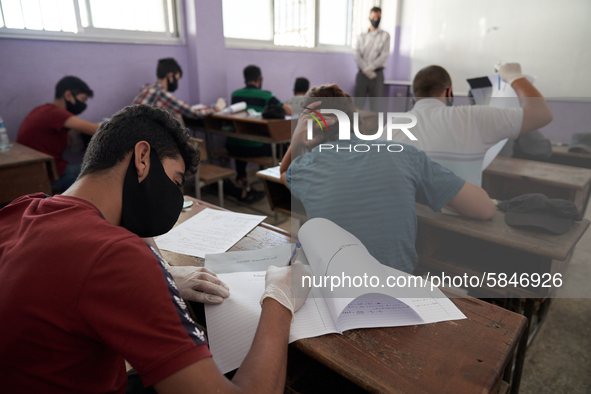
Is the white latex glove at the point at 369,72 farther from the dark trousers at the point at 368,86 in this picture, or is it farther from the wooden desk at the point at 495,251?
the wooden desk at the point at 495,251

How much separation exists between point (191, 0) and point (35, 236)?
391 centimetres

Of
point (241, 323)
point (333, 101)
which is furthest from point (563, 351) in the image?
point (241, 323)

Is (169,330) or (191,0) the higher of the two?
(191,0)

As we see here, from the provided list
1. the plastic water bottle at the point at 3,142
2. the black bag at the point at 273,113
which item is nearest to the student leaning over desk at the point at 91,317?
the plastic water bottle at the point at 3,142

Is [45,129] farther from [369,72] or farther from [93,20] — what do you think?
[369,72]

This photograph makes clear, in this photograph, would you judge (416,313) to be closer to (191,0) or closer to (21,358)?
(21,358)

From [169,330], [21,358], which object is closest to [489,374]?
[169,330]

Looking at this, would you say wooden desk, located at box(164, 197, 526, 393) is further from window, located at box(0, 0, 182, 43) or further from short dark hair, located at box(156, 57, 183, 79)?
window, located at box(0, 0, 182, 43)

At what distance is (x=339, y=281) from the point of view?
798 mm

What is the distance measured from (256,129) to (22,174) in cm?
190

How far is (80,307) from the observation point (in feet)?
1.88

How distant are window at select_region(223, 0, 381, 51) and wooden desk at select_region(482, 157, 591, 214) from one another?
3395mm

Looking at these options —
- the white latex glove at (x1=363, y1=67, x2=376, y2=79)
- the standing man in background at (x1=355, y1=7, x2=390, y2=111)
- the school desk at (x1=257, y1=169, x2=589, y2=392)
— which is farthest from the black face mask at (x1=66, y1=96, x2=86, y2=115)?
the white latex glove at (x1=363, y1=67, x2=376, y2=79)

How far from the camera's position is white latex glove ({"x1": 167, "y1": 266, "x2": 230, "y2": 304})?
2.82 feet
